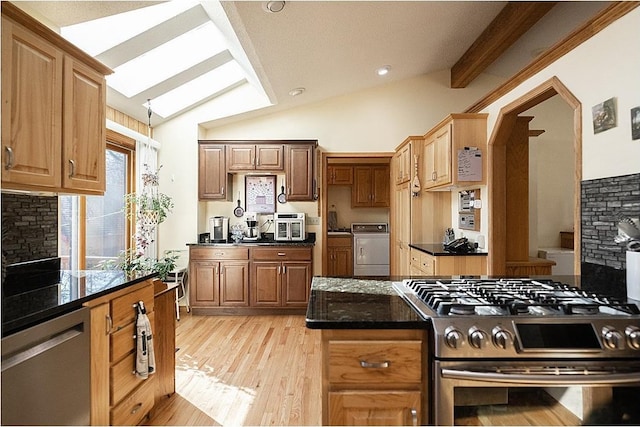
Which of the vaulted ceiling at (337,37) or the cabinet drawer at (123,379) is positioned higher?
the vaulted ceiling at (337,37)

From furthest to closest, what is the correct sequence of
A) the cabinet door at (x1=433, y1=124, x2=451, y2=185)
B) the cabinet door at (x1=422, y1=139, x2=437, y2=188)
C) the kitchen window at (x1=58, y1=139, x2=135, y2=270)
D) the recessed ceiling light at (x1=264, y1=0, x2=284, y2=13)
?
1. the cabinet door at (x1=422, y1=139, x2=437, y2=188)
2. the cabinet door at (x1=433, y1=124, x2=451, y2=185)
3. the kitchen window at (x1=58, y1=139, x2=135, y2=270)
4. the recessed ceiling light at (x1=264, y1=0, x2=284, y2=13)

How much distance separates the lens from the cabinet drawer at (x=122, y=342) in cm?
181

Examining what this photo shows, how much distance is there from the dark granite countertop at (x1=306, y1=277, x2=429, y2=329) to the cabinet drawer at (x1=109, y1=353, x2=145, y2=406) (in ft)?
3.47

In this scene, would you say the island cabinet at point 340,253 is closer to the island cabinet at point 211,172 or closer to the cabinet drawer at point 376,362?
the island cabinet at point 211,172

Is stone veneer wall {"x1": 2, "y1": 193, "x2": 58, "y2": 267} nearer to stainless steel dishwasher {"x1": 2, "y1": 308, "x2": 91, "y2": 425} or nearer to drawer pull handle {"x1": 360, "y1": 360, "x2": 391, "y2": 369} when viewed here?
stainless steel dishwasher {"x1": 2, "y1": 308, "x2": 91, "y2": 425}

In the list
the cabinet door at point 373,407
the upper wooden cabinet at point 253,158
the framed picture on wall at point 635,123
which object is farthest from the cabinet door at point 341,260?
the cabinet door at point 373,407

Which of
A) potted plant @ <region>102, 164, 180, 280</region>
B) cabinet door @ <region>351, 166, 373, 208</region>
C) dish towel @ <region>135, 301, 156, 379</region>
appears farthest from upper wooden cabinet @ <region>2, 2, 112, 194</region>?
cabinet door @ <region>351, 166, 373, 208</region>

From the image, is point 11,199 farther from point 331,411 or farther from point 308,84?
point 308,84

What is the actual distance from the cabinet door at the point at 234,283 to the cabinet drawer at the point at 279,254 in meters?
0.17

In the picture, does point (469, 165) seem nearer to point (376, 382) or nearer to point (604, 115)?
point (604, 115)

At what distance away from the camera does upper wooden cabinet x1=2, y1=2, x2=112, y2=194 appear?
1.54 metres

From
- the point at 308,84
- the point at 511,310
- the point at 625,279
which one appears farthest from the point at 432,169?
the point at 511,310

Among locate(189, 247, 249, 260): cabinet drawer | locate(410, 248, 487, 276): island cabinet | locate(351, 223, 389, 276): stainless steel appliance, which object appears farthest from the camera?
locate(351, 223, 389, 276): stainless steel appliance

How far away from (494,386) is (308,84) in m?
3.56
